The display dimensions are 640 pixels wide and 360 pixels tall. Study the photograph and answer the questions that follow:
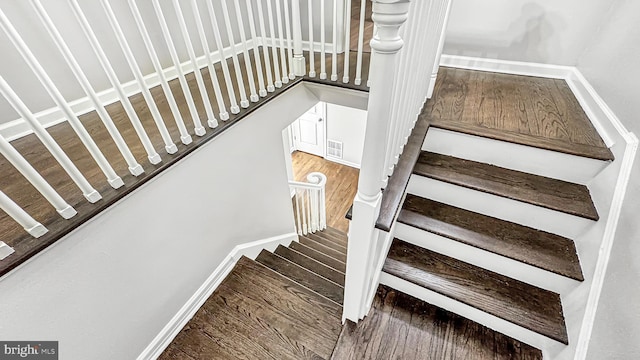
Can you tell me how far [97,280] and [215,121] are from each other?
953mm

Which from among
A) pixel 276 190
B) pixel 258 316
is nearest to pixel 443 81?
pixel 276 190

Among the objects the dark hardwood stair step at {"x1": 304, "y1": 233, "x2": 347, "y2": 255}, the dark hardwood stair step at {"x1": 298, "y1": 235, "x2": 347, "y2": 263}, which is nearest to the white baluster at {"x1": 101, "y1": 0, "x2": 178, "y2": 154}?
the dark hardwood stair step at {"x1": 298, "y1": 235, "x2": 347, "y2": 263}

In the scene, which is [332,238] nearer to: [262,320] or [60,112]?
[262,320]

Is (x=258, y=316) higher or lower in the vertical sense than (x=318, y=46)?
lower

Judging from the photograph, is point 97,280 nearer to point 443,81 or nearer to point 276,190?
point 276,190

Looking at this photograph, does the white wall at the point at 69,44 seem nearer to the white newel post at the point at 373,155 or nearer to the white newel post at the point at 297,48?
the white newel post at the point at 297,48

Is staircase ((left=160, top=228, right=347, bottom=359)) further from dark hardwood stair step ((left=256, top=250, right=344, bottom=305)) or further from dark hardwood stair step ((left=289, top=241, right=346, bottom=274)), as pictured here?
dark hardwood stair step ((left=289, top=241, right=346, bottom=274))

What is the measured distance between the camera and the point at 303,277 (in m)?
2.21

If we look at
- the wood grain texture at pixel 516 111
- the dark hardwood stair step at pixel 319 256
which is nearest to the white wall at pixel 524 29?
the wood grain texture at pixel 516 111

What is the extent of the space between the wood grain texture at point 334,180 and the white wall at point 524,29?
2.85 m

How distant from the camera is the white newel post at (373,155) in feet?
2.31

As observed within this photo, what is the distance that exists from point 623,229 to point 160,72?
2.02 m

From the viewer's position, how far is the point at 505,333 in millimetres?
1342

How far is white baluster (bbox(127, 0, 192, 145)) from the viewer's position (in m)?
1.09
